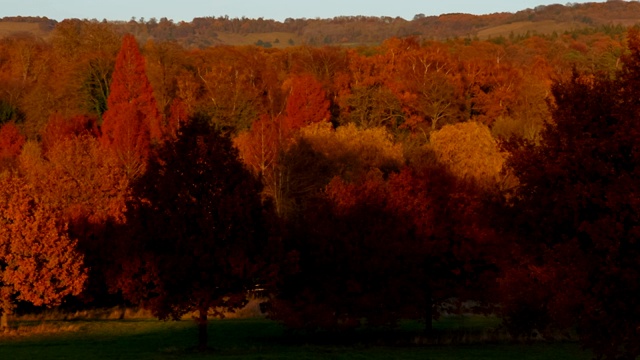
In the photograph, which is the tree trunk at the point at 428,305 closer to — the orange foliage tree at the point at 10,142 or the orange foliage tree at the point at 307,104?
the orange foliage tree at the point at 10,142

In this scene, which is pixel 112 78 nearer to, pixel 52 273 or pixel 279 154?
pixel 279 154

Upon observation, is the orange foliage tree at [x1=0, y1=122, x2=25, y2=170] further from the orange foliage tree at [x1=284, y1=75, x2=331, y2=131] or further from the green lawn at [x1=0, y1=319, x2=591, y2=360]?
the green lawn at [x1=0, y1=319, x2=591, y2=360]

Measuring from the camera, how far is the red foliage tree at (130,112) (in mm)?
105188

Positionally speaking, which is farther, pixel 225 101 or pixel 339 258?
pixel 225 101

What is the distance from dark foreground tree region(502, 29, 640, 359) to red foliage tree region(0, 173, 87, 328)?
113 ft

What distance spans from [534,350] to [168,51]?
105 metres

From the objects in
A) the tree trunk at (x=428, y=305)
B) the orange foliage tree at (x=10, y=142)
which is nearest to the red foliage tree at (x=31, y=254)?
the tree trunk at (x=428, y=305)

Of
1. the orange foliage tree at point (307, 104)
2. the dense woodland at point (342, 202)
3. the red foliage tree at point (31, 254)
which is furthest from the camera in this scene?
the orange foliage tree at point (307, 104)

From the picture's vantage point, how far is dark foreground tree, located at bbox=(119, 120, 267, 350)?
40344 mm

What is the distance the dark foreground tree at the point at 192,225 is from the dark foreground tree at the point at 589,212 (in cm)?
1690

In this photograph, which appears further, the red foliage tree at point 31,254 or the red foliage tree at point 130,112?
the red foliage tree at point 130,112

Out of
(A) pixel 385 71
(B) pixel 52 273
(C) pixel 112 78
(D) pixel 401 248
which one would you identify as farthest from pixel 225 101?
(D) pixel 401 248

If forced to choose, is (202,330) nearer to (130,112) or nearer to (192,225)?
(192,225)

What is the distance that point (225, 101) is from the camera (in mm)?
117875
